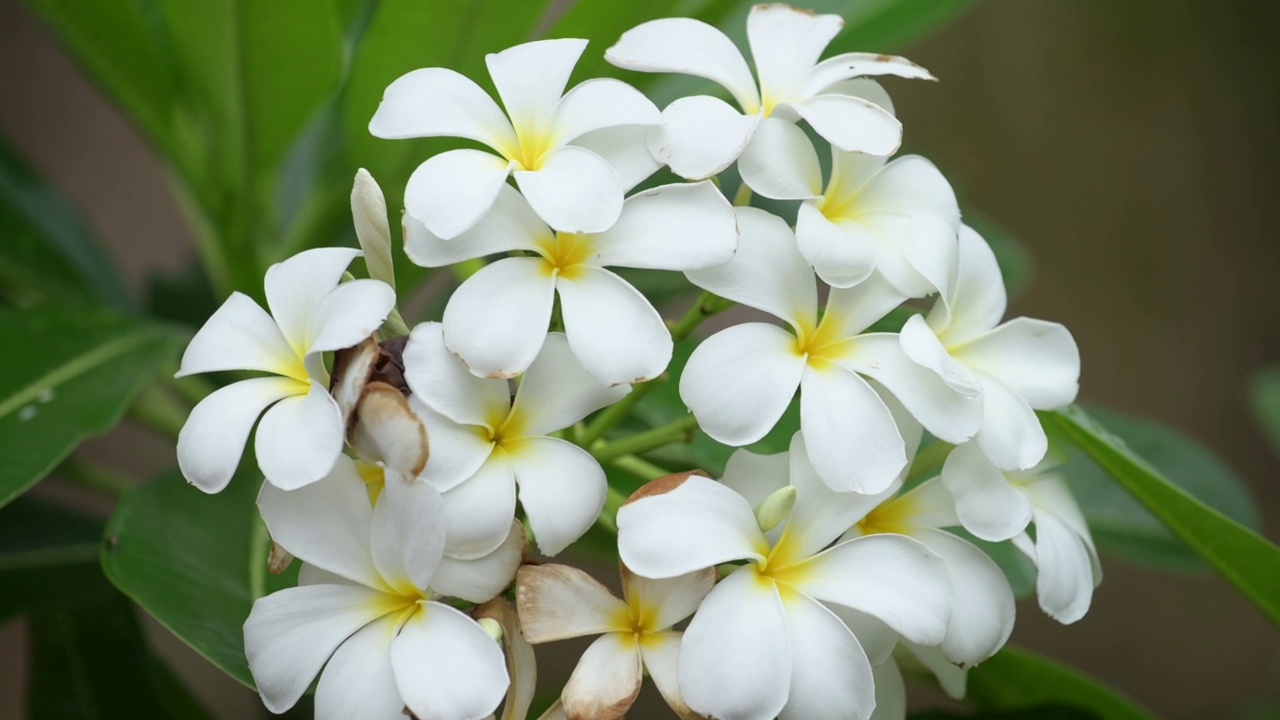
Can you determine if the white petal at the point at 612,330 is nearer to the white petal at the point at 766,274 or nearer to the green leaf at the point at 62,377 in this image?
the white petal at the point at 766,274

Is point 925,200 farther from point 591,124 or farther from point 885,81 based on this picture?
point 885,81

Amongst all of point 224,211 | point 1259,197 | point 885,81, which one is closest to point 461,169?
point 224,211

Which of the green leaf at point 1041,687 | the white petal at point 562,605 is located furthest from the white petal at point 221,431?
the green leaf at point 1041,687

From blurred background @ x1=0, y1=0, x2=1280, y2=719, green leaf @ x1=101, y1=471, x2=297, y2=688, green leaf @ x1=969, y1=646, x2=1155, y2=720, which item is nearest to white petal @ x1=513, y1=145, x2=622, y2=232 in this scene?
green leaf @ x1=101, y1=471, x2=297, y2=688

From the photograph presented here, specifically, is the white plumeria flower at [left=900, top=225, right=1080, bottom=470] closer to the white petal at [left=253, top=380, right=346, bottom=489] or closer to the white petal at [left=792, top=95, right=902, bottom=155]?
the white petal at [left=792, top=95, right=902, bottom=155]

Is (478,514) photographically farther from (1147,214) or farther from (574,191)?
(1147,214)

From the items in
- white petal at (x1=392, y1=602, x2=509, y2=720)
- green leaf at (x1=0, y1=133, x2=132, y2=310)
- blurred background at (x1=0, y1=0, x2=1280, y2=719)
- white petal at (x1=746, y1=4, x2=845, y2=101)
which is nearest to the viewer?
white petal at (x1=392, y1=602, x2=509, y2=720)

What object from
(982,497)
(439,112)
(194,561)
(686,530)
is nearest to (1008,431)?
(982,497)
